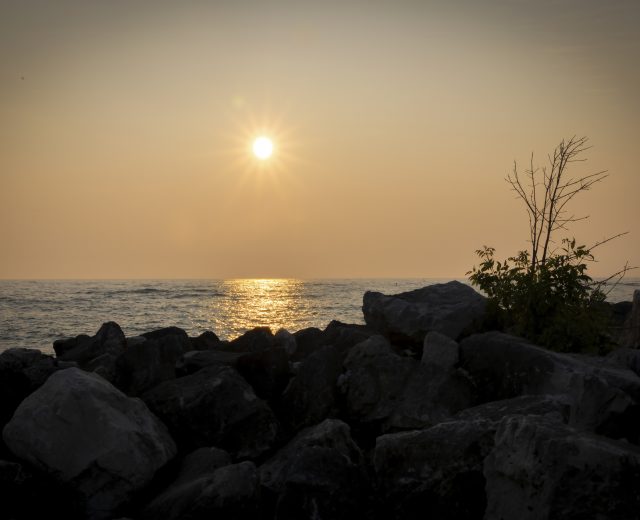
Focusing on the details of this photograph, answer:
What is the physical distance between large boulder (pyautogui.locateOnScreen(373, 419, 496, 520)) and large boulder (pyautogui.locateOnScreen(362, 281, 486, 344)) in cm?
532

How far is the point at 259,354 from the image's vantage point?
398 inches

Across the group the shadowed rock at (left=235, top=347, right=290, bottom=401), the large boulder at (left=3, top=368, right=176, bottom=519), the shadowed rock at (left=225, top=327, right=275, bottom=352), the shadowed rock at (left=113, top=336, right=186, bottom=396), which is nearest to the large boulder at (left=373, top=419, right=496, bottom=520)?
the large boulder at (left=3, top=368, right=176, bottom=519)

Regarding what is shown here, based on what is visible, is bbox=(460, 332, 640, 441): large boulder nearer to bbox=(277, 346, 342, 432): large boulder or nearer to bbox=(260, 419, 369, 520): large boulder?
bbox=(277, 346, 342, 432): large boulder

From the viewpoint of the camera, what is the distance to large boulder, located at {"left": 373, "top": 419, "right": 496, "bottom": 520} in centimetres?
604

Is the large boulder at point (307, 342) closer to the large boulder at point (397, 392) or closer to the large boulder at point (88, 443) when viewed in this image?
the large boulder at point (397, 392)

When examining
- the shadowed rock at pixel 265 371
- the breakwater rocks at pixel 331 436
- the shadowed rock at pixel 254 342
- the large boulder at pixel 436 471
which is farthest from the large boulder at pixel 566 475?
the shadowed rock at pixel 254 342

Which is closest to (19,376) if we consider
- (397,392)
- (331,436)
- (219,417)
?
(219,417)

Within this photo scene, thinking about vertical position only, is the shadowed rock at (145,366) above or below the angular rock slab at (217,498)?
above

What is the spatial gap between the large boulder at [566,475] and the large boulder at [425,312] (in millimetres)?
6358

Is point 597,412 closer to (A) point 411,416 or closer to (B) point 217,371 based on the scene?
(A) point 411,416

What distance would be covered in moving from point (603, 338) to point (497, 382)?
3982 millimetres

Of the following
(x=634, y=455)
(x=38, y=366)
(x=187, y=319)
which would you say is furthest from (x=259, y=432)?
(x=187, y=319)

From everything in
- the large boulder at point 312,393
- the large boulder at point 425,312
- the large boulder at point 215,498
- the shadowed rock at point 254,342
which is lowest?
the large boulder at point 215,498

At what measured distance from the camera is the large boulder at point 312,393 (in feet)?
30.0
